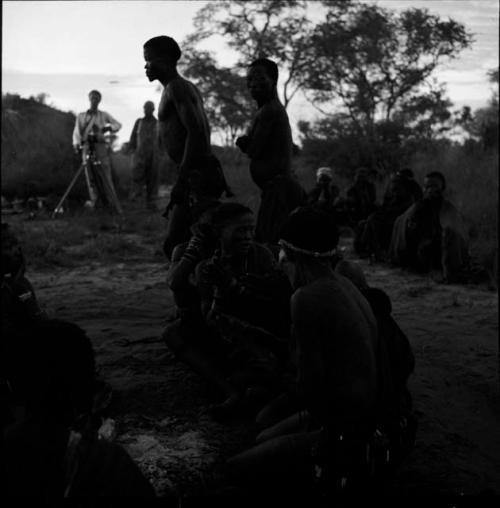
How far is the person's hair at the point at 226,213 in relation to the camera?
3273 mm

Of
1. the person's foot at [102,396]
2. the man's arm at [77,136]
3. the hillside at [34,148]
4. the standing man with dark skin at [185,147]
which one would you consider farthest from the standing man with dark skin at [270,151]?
the hillside at [34,148]

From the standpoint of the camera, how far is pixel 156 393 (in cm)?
340

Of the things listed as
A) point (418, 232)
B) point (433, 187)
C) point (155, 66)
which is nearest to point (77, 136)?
Answer: point (418, 232)

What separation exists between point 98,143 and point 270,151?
6.54 meters

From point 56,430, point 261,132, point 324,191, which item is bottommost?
point 56,430

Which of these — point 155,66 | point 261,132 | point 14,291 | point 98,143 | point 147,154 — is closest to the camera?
point 14,291

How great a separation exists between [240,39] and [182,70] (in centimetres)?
373

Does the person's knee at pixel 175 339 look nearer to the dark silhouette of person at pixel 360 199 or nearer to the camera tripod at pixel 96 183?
the dark silhouette of person at pixel 360 199

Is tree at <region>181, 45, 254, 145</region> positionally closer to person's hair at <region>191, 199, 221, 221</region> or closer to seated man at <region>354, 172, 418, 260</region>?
seated man at <region>354, 172, 418, 260</region>

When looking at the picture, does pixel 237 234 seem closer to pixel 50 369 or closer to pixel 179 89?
pixel 179 89

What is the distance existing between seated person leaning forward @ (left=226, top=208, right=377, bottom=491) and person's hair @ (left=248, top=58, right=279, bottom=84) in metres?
2.27

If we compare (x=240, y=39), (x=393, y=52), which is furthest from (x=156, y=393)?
(x=393, y=52)

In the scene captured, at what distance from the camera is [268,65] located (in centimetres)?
448

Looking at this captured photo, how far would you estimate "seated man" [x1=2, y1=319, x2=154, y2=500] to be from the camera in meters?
1.55
